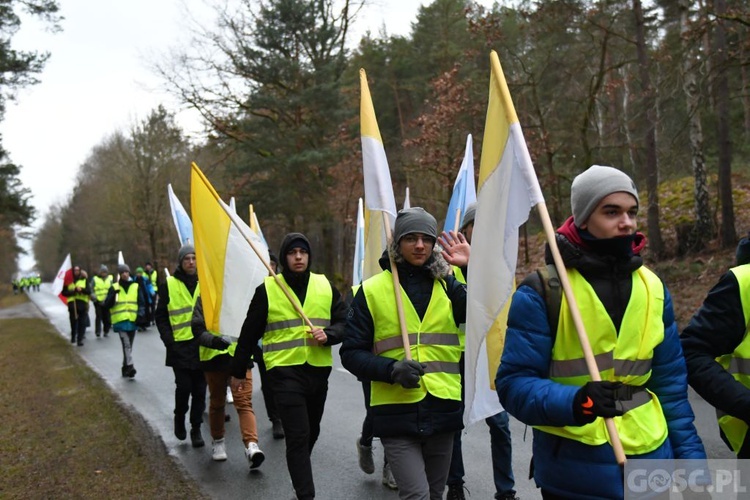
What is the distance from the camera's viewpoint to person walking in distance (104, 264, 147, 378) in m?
12.8

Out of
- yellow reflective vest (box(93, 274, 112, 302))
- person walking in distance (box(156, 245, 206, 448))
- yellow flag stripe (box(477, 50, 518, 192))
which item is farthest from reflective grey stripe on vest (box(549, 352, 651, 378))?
yellow reflective vest (box(93, 274, 112, 302))

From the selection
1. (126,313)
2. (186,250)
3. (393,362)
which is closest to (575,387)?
(393,362)

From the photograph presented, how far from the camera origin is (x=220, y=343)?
665 cm

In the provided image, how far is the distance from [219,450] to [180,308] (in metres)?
1.60

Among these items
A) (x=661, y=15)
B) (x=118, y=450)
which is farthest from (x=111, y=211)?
(x=118, y=450)

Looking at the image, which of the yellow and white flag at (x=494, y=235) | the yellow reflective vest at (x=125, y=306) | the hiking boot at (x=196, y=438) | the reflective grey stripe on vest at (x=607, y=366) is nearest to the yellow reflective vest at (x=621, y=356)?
the reflective grey stripe on vest at (x=607, y=366)

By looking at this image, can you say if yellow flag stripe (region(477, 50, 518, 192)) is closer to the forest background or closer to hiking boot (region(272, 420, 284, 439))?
hiking boot (region(272, 420, 284, 439))

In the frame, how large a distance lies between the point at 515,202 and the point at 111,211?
46.4 m

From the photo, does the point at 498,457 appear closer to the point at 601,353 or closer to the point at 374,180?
the point at 374,180

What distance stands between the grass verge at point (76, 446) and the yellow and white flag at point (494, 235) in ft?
10.6

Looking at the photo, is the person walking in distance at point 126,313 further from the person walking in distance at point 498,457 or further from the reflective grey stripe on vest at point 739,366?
the reflective grey stripe on vest at point 739,366

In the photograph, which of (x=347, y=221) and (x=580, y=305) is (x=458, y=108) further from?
(x=580, y=305)

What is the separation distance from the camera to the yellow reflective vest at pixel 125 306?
12930 millimetres

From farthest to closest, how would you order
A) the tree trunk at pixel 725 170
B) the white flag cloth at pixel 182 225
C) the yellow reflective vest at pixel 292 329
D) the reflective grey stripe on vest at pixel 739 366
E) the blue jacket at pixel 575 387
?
1. the tree trunk at pixel 725 170
2. the white flag cloth at pixel 182 225
3. the yellow reflective vest at pixel 292 329
4. the reflective grey stripe on vest at pixel 739 366
5. the blue jacket at pixel 575 387
